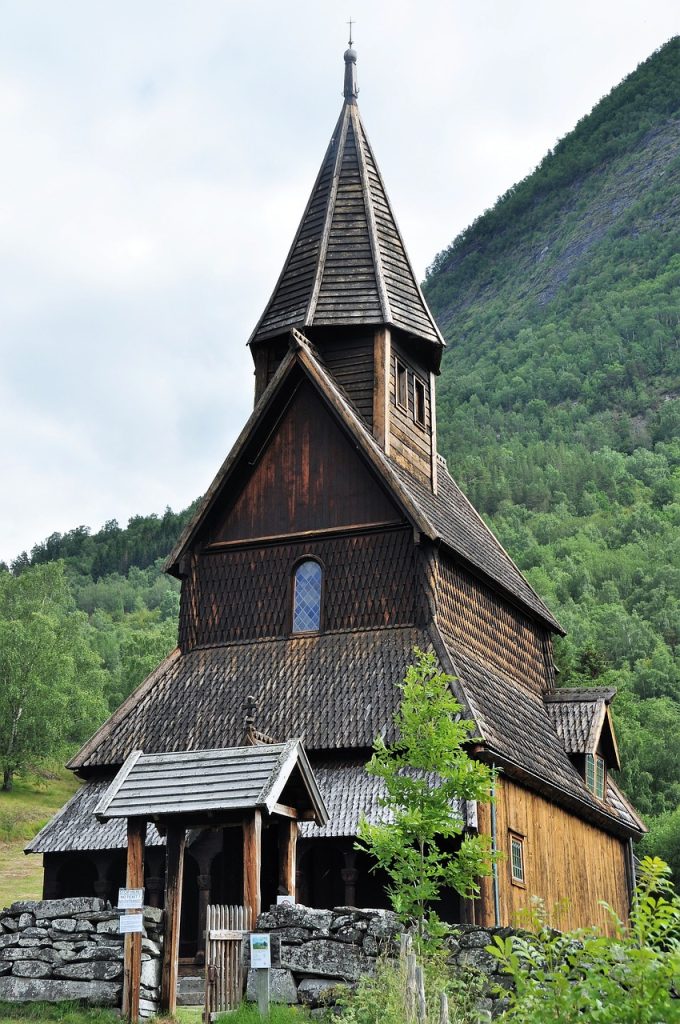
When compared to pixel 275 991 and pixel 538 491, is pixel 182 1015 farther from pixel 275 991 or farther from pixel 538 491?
pixel 538 491

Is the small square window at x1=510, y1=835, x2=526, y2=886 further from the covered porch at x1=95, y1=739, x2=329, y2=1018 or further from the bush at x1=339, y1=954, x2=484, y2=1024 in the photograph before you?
the bush at x1=339, y1=954, x2=484, y2=1024

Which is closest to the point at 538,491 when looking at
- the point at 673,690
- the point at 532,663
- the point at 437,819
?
the point at 673,690

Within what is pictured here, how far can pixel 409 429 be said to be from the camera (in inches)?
1172

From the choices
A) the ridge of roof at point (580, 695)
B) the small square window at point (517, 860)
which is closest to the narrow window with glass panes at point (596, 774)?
the ridge of roof at point (580, 695)

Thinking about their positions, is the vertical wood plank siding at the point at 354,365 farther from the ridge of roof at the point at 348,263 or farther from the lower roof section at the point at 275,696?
the lower roof section at the point at 275,696

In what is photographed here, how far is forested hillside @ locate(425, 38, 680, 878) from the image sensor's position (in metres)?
70.7

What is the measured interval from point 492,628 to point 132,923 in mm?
14531

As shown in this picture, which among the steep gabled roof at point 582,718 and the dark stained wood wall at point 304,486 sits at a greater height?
the dark stained wood wall at point 304,486

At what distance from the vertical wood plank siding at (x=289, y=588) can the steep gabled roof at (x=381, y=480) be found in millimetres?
Result: 709

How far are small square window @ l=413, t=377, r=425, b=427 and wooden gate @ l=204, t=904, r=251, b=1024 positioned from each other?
16327mm

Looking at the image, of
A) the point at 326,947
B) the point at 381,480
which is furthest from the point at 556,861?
the point at 326,947

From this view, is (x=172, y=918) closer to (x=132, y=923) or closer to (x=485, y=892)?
(x=132, y=923)

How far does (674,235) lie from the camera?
17100 centimetres

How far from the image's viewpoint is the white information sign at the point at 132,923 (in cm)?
1583
